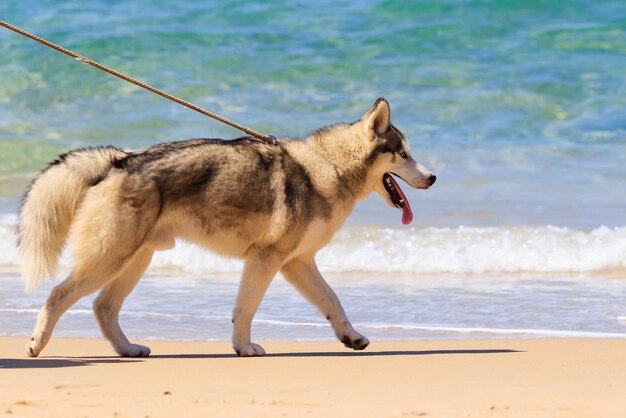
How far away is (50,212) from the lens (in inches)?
271

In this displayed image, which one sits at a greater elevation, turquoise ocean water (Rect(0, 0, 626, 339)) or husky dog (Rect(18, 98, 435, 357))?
husky dog (Rect(18, 98, 435, 357))

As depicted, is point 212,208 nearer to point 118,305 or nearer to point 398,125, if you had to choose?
point 118,305

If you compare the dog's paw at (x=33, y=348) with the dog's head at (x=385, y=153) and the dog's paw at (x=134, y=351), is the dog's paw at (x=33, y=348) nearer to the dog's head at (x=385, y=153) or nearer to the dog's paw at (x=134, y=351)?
the dog's paw at (x=134, y=351)

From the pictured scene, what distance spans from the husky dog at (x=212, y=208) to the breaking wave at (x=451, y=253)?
12.4ft

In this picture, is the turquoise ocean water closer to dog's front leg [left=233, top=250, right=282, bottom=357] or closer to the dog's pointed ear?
dog's front leg [left=233, top=250, right=282, bottom=357]

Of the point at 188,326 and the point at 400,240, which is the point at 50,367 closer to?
the point at 188,326

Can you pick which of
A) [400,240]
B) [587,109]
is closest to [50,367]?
[400,240]

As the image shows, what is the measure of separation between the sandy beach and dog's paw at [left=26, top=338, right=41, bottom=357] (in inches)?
2.6

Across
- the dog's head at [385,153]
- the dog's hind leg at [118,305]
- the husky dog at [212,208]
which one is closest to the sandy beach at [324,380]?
the dog's hind leg at [118,305]

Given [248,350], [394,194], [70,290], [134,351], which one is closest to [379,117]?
[394,194]

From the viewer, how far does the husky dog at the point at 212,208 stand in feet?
22.5

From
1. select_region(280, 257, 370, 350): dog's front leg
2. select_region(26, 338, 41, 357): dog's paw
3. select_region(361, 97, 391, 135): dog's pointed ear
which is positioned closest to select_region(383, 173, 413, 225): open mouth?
select_region(361, 97, 391, 135): dog's pointed ear

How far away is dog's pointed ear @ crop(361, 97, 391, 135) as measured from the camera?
7.62m

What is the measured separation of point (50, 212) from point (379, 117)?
2152mm
